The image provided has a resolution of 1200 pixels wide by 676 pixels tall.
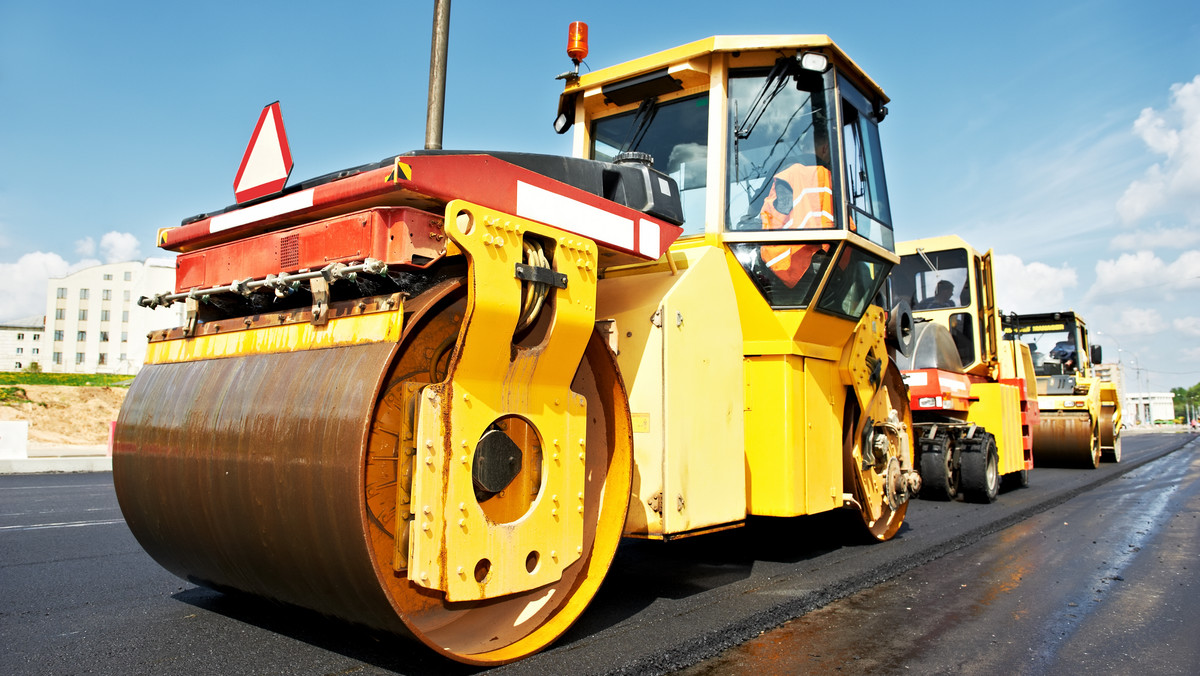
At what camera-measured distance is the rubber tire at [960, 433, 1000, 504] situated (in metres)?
8.65

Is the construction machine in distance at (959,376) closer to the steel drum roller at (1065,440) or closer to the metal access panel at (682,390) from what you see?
the steel drum roller at (1065,440)

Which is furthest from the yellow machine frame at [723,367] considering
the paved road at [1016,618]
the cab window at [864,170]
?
the paved road at [1016,618]

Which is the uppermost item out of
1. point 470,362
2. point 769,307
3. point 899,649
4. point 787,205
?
point 787,205

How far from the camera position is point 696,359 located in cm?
383

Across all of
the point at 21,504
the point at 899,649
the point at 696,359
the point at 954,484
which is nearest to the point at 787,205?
the point at 696,359

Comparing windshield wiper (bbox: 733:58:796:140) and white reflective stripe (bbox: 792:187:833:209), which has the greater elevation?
windshield wiper (bbox: 733:58:796:140)

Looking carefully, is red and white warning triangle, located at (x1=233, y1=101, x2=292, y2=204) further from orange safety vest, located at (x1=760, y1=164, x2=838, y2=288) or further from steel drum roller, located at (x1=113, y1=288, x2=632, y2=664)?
orange safety vest, located at (x1=760, y1=164, x2=838, y2=288)

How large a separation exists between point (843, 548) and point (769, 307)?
2.12 metres

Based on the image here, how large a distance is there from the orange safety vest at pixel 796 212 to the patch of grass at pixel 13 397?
32113 millimetres

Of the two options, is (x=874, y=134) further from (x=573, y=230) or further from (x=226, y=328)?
(x=226, y=328)

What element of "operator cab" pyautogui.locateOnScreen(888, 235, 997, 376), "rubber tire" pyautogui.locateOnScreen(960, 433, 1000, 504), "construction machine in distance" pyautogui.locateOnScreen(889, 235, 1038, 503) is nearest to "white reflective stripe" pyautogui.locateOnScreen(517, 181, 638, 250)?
"construction machine in distance" pyautogui.locateOnScreen(889, 235, 1038, 503)

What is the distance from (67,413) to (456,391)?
32.6 m

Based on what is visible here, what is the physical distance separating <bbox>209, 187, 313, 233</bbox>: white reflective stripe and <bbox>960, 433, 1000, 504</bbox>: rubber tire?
25.7ft

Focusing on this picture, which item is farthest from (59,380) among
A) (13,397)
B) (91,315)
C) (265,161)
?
(265,161)
